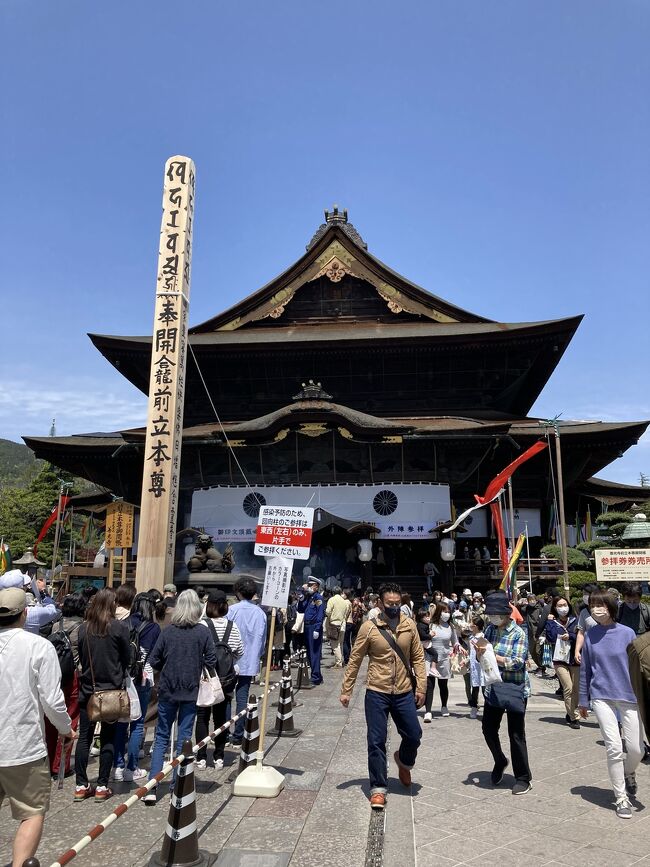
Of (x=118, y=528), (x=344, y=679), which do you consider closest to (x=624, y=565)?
(x=344, y=679)

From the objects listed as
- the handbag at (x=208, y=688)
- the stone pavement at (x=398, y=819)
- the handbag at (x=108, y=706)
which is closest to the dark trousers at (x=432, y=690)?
the stone pavement at (x=398, y=819)

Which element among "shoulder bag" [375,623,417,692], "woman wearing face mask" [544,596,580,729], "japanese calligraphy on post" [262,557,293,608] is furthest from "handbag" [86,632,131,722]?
"woman wearing face mask" [544,596,580,729]

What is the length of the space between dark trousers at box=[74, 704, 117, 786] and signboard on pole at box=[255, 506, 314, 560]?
2.11 metres

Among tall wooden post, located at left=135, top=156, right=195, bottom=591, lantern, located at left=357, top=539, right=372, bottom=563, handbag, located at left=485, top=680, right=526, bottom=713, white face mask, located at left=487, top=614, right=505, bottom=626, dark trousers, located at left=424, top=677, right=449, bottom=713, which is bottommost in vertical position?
dark trousers, located at left=424, top=677, right=449, bottom=713

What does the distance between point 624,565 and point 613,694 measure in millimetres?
9514

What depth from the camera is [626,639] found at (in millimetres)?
5730

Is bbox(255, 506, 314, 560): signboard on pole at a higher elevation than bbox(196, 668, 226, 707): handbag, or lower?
higher

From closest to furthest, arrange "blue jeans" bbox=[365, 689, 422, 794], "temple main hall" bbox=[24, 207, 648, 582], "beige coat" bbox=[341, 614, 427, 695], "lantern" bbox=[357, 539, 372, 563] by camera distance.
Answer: "blue jeans" bbox=[365, 689, 422, 794]
"beige coat" bbox=[341, 614, 427, 695]
"lantern" bbox=[357, 539, 372, 563]
"temple main hall" bbox=[24, 207, 648, 582]

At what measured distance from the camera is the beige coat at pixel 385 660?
5773 mm

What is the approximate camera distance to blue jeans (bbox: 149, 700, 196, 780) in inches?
219

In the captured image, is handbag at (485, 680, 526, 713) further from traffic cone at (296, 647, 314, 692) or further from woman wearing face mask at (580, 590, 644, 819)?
traffic cone at (296, 647, 314, 692)

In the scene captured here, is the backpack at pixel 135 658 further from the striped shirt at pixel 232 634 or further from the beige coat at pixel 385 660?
the beige coat at pixel 385 660

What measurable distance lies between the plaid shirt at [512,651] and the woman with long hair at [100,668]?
3297 millimetres

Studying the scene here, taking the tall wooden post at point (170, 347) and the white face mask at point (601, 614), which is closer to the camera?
the white face mask at point (601, 614)
